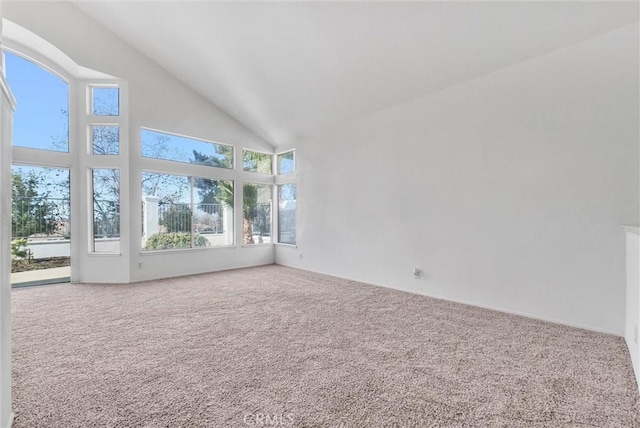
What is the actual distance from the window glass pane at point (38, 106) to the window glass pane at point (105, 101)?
38 cm

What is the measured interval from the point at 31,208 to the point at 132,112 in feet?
7.22

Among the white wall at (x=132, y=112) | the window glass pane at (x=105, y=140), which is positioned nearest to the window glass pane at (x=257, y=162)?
the white wall at (x=132, y=112)

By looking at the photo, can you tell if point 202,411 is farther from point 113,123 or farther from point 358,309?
point 113,123

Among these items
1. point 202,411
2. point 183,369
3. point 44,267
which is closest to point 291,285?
point 183,369

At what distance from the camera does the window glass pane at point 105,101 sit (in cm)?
522

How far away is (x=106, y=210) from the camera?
5227 millimetres

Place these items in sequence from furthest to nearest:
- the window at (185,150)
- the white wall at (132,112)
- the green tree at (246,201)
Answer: the green tree at (246,201), the window at (185,150), the white wall at (132,112)

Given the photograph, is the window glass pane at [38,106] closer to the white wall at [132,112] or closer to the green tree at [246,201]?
the white wall at [132,112]

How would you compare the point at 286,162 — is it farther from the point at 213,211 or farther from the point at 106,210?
the point at 106,210

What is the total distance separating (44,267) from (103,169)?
184 cm

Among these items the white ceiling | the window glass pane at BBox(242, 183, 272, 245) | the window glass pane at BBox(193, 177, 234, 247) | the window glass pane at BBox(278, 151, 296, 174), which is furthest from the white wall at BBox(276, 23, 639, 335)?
the window glass pane at BBox(193, 177, 234, 247)

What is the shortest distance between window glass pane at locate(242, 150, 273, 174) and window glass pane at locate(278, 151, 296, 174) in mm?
249

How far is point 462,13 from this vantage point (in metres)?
2.93

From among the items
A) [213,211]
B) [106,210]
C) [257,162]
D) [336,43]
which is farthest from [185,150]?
[336,43]
